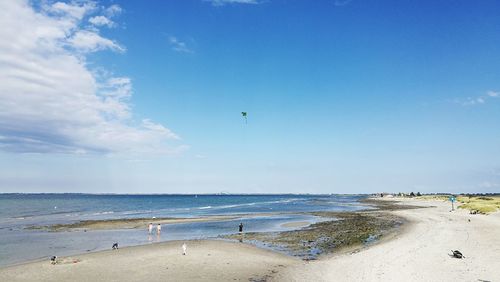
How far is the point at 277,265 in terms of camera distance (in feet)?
86.4

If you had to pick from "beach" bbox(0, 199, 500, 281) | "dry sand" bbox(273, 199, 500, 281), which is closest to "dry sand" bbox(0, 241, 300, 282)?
"beach" bbox(0, 199, 500, 281)

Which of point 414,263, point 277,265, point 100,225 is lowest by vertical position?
point 277,265

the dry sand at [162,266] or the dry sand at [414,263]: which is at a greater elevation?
the dry sand at [414,263]

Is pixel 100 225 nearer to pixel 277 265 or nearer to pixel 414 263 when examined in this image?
pixel 277 265

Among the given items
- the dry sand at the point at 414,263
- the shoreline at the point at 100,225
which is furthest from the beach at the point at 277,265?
the shoreline at the point at 100,225

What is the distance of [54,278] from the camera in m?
23.1

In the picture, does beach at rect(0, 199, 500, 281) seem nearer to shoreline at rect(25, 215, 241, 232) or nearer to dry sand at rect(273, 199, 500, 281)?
dry sand at rect(273, 199, 500, 281)

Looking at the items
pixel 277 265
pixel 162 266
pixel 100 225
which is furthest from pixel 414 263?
pixel 100 225

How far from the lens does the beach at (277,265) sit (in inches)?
869

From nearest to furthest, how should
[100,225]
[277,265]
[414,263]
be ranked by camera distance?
[414,263]
[277,265]
[100,225]

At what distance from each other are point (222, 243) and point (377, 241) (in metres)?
15.2

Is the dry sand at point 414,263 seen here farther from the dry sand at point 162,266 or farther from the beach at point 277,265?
the dry sand at point 162,266

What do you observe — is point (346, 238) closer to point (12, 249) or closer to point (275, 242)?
point (275, 242)

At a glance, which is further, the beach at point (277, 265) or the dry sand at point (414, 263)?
the beach at point (277, 265)
